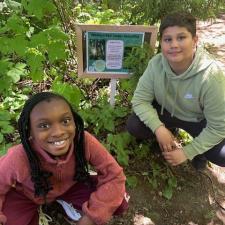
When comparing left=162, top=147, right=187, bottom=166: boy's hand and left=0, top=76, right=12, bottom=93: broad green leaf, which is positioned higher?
left=0, top=76, right=12, bottom=93: broad green leaf

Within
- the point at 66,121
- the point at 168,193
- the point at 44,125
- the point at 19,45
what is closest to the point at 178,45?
the point at 66,121

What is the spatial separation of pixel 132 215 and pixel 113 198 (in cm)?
60

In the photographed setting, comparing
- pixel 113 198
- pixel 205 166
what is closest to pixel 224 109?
pixel 205 166

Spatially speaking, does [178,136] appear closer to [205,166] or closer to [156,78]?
[205,166]

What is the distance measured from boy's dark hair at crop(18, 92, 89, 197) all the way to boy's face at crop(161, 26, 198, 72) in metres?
0.77

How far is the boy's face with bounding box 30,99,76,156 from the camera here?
69.9 inches

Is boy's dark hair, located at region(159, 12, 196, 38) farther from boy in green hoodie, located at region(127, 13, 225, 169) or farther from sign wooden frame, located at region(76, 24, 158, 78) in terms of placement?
sign wooden frame, located at region(76, 24, 158, 78)

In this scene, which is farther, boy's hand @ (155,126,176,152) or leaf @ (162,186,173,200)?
leaf @ (162,186,173,200)

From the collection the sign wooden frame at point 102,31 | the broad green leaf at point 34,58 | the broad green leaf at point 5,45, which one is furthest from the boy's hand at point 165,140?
the broad green leaf at point 5,45

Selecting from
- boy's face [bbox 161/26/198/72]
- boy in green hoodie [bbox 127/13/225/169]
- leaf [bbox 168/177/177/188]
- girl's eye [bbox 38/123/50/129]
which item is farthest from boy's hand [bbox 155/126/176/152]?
girl's eye [bbox 38/123/50/129]

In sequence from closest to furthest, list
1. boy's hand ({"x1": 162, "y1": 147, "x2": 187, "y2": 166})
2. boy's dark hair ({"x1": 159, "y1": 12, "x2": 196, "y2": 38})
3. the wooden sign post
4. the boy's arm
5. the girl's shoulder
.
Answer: the girl's shoulder
the boy's arm
boy's dark hair ({"x1": 159, "y1": 12, "x2": 196, "y2": 38})
boy's hand ({"x1": 162, "y1": 147, "x2": 187, "y2": 166})
the wooden sign post

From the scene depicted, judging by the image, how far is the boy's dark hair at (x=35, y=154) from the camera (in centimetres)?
183

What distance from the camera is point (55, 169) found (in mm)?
2037

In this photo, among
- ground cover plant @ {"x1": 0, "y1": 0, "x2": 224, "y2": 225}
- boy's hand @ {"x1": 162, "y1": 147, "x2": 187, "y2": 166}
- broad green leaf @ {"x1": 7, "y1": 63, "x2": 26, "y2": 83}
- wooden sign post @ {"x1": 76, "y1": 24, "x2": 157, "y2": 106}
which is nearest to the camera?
boy's hand @ {"x1": 162, "y1": 147, "x2": 187, "y2": 166}
